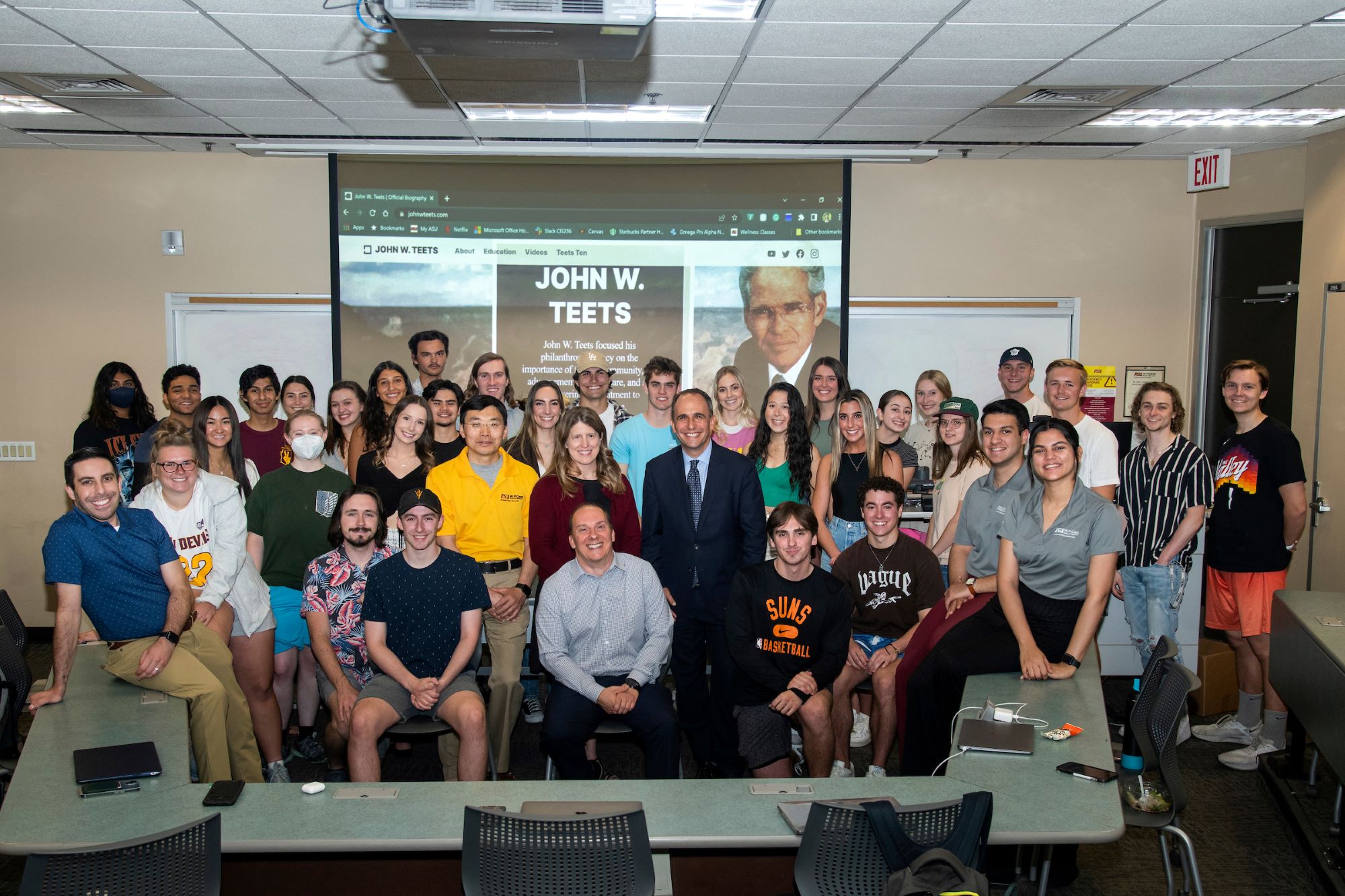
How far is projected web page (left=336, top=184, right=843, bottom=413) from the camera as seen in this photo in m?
6.04

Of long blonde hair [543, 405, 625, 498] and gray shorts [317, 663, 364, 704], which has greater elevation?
Result: long blonde hair [543, 405, 625, 498]

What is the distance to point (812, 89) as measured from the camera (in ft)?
14.8

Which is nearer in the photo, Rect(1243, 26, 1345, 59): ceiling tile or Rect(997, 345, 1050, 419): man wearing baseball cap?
Rect(1243, 26, 1345, 59): ceiling tile

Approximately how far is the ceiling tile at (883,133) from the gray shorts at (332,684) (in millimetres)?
3769

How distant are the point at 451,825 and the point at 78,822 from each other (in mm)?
867

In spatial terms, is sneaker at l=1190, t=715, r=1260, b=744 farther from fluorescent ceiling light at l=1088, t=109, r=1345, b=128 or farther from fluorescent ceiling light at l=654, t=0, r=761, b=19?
fluorescent ceiling light at l=654, t=0, r=761, b=19

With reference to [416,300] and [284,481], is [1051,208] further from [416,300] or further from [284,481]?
[284,481]

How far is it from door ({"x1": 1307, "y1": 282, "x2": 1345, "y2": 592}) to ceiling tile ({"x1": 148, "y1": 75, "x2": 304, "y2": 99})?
214 inches

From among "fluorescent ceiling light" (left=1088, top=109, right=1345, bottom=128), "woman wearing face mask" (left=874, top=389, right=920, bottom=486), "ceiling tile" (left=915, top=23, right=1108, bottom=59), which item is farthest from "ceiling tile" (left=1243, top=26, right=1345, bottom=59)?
"woman wearing face mask" (left=874, top=389, right=920, bottom=486)

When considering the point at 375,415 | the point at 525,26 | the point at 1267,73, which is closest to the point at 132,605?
the point at 375,415

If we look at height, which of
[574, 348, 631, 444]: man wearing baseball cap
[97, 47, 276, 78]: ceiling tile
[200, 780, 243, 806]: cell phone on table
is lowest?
[200, 780, 243, 806]: cell phone on table

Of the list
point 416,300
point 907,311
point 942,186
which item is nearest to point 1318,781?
point 907,311

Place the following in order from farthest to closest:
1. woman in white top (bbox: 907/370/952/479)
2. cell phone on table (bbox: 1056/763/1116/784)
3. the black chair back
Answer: woman in white top (bbox: 907/370/952/479) → cell phone on table (bbox: 1056/763/1116/784) → the black chair back

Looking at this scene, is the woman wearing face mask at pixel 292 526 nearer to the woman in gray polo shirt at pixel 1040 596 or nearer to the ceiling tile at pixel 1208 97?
the woman in gray polo shirt at pixel 1040 596
